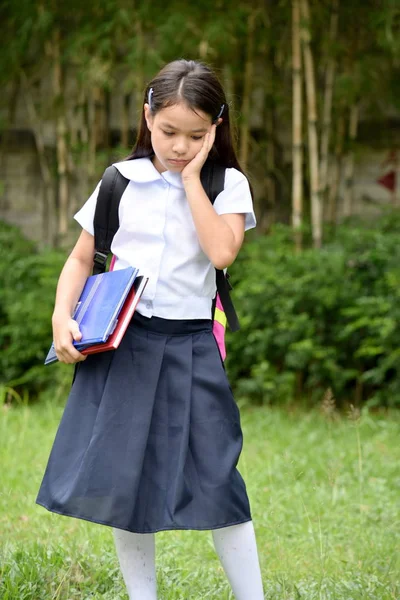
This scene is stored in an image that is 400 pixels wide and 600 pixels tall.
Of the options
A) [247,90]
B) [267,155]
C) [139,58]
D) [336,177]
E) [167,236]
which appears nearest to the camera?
[167,236]

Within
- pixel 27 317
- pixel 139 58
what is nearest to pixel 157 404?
pixel 27 317

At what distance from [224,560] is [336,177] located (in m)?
5.23

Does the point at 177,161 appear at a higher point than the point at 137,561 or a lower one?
higher

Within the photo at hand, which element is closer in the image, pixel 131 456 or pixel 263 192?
pixel 131 456

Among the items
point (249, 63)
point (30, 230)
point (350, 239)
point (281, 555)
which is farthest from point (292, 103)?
point (281, 555)

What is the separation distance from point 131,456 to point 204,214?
0.56m

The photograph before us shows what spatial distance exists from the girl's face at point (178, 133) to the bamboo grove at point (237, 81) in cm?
413

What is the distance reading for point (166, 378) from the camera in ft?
6.83

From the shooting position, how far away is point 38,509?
3455mm

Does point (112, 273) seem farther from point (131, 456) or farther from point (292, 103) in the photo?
point (292, 103)

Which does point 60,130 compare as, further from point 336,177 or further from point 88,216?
point 88,216

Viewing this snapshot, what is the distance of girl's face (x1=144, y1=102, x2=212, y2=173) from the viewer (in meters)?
2.02

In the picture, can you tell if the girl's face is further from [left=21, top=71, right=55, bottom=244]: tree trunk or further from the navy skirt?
[left=21, top=71, right=55, bottom=244]: tree trunk

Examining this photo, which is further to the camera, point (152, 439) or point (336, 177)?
point (336, 177)
